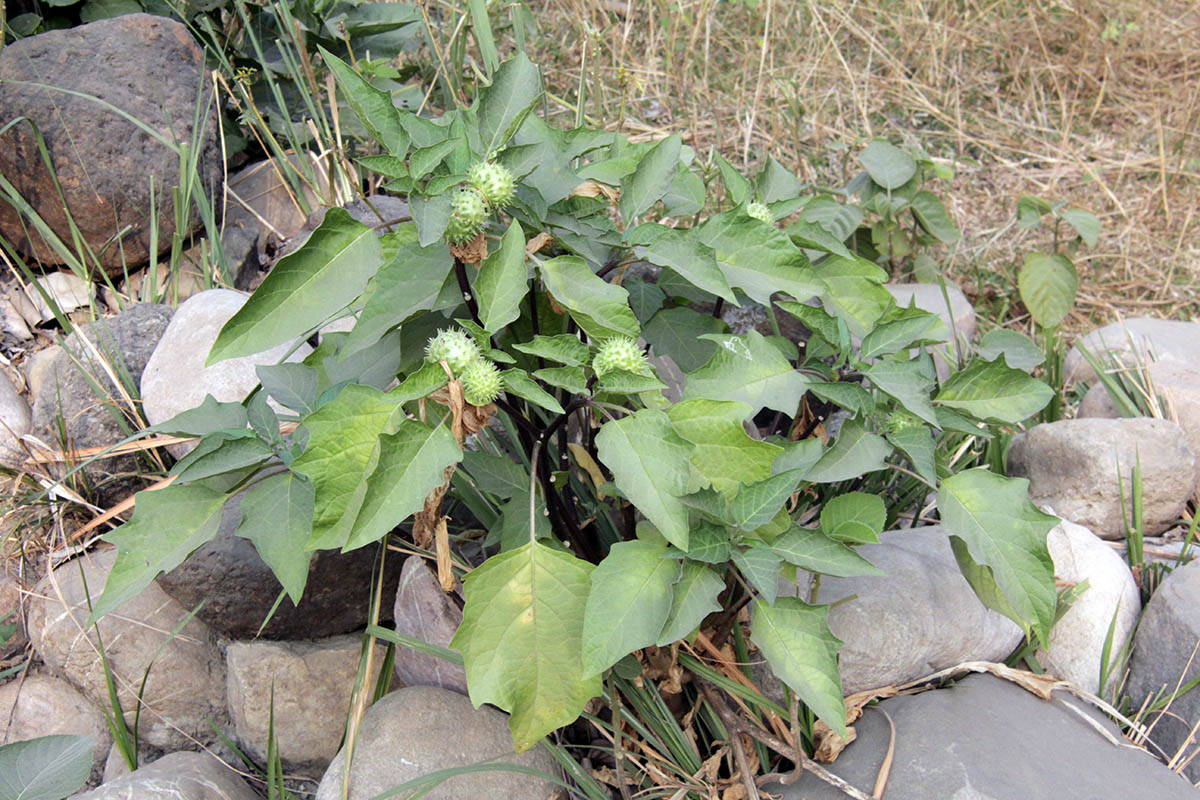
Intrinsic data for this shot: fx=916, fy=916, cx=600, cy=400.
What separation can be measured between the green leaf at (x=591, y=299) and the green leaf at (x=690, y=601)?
33 centimetres

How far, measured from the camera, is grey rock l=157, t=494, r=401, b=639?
5.67 ft

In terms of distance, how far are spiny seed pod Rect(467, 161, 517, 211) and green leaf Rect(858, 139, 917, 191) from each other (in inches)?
66.7

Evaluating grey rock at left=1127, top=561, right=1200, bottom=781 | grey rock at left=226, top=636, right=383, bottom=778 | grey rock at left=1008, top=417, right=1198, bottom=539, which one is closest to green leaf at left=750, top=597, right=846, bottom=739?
grey rock at left=1127, top=561, right=1200, bottom=781

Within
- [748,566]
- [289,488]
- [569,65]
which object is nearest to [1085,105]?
[569,65]

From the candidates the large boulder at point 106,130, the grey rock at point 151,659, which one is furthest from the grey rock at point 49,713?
the large boulder at point 106,130

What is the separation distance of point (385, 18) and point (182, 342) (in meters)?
1.31

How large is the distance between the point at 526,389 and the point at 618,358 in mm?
130

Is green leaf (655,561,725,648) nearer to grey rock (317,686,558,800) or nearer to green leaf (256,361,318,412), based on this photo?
grey rock (317,686,558,800)

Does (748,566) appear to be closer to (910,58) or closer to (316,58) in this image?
(316,58)

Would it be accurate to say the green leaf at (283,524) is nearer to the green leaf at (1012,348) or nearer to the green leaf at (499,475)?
the green leaf at (499,475)

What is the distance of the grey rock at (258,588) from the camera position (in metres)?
1.73

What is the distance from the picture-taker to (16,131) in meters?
2.34

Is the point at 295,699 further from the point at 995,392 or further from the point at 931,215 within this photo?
the point at 931,215

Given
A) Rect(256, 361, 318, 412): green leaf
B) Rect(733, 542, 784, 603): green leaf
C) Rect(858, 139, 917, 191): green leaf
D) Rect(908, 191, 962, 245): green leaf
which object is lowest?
Rect(908, 191, 962, 245): green leaf
